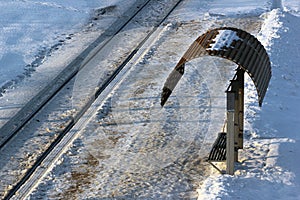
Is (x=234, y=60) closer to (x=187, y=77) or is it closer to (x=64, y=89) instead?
(x=187, y=77)

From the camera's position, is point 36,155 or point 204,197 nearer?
point 204,197

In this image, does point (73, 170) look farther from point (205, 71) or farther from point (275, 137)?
point (205, 71)

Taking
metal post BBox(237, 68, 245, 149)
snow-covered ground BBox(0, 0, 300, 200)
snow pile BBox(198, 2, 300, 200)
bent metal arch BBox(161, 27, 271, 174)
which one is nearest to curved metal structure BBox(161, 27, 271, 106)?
bent metal arch BBox(161, 27, 271, 174)

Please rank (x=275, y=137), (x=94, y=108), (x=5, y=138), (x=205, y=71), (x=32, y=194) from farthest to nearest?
(x=205, y=71), (x=94, y=108), (x=5, y=138), (x=275, y=137), (x=32, y=194)

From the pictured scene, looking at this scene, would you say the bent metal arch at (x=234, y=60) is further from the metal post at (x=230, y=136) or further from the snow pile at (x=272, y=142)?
the snow pile at (x=272, y=142)

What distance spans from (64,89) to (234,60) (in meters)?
5.74

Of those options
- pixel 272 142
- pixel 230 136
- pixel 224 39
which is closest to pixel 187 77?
pixel 272 142

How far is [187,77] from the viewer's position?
1359 cm

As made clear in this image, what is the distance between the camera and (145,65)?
14.5 meters

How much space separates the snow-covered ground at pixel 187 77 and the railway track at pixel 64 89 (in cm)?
32

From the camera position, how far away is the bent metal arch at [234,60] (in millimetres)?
9070

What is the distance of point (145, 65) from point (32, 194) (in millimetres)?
5512

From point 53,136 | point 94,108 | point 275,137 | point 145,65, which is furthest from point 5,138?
point 275,137

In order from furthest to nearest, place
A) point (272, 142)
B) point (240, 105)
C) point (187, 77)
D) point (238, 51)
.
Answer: point (187, 77) < point (272, 142) < point (240, 105) < point (238, 51)
